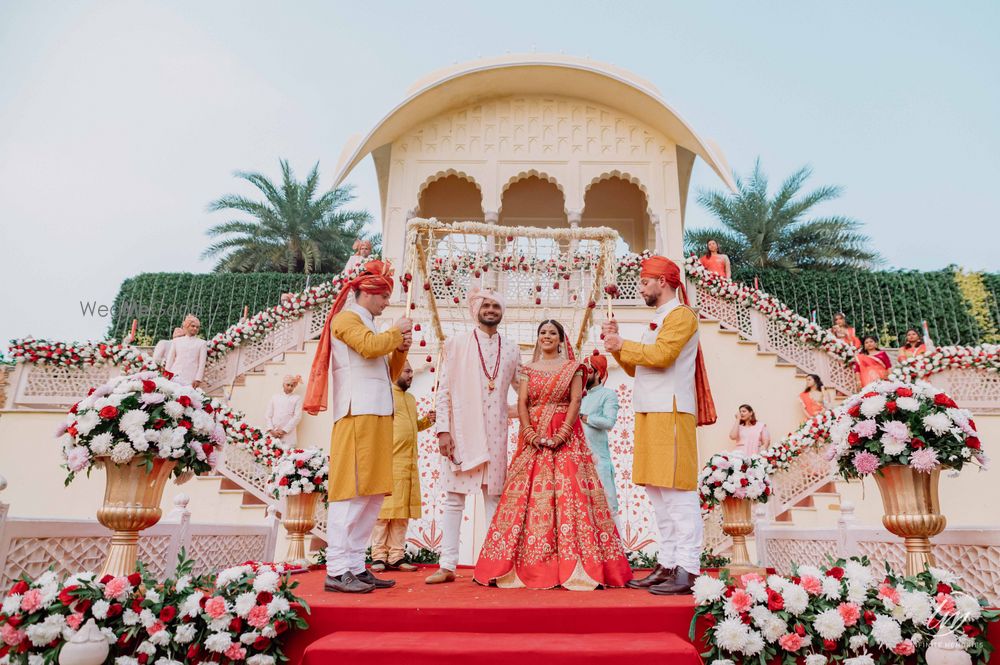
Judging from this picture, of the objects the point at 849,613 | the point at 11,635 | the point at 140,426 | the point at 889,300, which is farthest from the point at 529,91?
the point at 889,300

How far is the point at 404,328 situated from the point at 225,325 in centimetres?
1470

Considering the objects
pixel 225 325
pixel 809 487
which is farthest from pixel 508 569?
pixel 225 325

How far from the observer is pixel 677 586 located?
313cm

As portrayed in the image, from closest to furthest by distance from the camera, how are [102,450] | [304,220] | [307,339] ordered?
[102,450] → [307,339] → [304,220]

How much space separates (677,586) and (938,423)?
1561 millimetres

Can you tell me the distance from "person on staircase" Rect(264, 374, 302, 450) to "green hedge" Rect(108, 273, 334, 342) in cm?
874

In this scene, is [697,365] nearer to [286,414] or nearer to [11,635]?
[11,635]

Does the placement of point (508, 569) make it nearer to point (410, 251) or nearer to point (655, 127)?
point (410, 251)

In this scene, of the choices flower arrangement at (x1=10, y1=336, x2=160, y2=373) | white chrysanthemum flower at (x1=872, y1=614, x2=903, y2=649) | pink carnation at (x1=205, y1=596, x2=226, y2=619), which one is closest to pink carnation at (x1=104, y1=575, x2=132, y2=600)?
pink carnation at (x1=205, y1=596, x2=226, y2=619)

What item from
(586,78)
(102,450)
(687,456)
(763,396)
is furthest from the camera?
(586,78)

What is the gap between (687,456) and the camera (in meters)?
3.37

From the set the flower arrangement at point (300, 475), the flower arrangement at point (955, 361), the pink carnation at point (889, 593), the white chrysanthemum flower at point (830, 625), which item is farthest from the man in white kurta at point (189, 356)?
the flower arrangement at point (955, 361)

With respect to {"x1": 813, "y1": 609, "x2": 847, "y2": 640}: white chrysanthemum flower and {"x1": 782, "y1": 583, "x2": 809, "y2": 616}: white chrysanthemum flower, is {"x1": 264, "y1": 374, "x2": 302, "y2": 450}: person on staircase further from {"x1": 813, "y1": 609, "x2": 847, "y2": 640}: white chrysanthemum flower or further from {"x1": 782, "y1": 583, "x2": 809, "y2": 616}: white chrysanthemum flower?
{"x1": 813, "y1": 609, "x2": 847, "y2": 640}: white chrysanthemum flower

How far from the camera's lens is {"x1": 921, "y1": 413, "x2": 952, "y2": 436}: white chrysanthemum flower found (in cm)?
307
